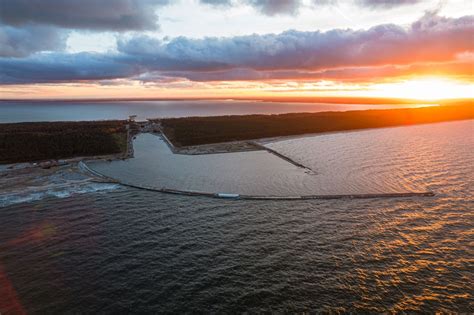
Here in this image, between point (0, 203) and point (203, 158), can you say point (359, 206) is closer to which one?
point (203, 158)

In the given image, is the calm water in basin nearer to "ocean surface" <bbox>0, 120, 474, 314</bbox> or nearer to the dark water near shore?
"ocean surface" <bbox>0, 120, 474, 314</bbox>

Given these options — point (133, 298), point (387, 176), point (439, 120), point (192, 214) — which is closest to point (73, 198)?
point (192, 214)

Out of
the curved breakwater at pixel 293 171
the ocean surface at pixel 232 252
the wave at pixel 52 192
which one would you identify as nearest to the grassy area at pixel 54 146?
the curved breakwater at pixel 293 171

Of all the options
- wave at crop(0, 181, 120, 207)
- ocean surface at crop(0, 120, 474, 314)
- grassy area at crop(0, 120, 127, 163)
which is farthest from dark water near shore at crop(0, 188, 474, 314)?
grassy area at crop(0, 120, 127, 163)

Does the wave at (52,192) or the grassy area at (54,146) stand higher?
the grassy area at (54,146)

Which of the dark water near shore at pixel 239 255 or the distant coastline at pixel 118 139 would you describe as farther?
the distant coastline at pixel 118 139

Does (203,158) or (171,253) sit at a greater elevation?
(203,158)

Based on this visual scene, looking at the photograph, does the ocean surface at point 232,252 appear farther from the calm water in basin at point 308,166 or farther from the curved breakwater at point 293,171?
the calm water in basin at point 308,166

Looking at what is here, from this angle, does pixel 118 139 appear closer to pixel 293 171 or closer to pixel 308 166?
pixel 293 171
